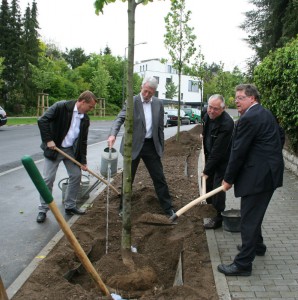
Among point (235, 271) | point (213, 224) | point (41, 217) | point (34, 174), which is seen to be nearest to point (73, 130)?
point (41, 217)

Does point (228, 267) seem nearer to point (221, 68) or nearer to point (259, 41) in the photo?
point (259, 41)

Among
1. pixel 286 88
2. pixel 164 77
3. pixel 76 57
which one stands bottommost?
pixel 286 88

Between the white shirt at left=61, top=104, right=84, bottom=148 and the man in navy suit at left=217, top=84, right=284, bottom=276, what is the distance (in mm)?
2820

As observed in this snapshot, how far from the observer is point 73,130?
6.12 meters

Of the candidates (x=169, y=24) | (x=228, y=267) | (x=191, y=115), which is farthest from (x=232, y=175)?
(x=191, y=115)

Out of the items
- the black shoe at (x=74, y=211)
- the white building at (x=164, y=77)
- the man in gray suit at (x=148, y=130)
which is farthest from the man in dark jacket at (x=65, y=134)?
the white building at (x=164, y=77)

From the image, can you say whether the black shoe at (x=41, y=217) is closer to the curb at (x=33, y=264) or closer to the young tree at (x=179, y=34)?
the curb at (x=33, y=264)

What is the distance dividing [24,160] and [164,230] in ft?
11.0

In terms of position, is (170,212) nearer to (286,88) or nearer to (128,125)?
(128,125)

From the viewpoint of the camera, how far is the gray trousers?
6035 millimetres

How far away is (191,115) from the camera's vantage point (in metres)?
44.7

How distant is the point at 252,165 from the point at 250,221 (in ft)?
1.91

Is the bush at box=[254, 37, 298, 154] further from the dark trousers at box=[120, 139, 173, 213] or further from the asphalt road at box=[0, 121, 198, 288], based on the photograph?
the asphalt road at box=[0, 121, 198, 288]

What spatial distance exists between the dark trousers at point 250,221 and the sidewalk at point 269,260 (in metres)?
0.19
